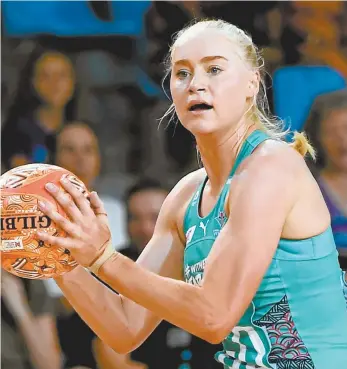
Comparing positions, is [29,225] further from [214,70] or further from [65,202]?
[214,70]

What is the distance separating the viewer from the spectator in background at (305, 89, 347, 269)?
4023 mm

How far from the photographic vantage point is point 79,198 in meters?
1.95

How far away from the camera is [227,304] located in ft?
6.40

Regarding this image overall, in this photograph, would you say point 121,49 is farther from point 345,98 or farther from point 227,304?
point 227,304

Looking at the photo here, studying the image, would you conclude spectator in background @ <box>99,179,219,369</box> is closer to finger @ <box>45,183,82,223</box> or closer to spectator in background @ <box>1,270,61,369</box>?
spectator in background @ <box>1,270,61,369</box>

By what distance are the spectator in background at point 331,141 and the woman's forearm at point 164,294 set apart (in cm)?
216

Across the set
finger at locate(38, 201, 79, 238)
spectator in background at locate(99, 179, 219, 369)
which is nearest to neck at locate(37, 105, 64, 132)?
Answer: spectator in background at locate(99, 179, 219, 369)

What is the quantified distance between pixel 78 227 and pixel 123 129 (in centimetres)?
238

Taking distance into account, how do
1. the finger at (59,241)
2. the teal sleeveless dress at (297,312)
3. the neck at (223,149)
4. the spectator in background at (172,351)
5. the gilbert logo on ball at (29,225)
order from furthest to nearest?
the spectator in background at (172,351)
the neck at (223,149)
the teal sleeveless dress at (297,312)
the gilbert logo on ball at (29,225)
the finger at (59,241)

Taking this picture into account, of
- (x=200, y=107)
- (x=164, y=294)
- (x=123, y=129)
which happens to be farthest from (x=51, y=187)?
(x=123, y=129)

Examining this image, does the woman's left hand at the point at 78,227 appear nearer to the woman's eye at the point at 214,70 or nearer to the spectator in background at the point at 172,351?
the woman's eye at the point at 214,70

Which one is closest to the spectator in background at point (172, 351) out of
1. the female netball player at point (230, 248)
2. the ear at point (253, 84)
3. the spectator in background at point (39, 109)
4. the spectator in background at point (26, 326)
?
the spectator in background at point (26, 326)

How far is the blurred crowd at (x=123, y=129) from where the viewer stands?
4043 millimetres

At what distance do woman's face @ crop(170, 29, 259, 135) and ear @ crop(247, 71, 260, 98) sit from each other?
0.08ft
